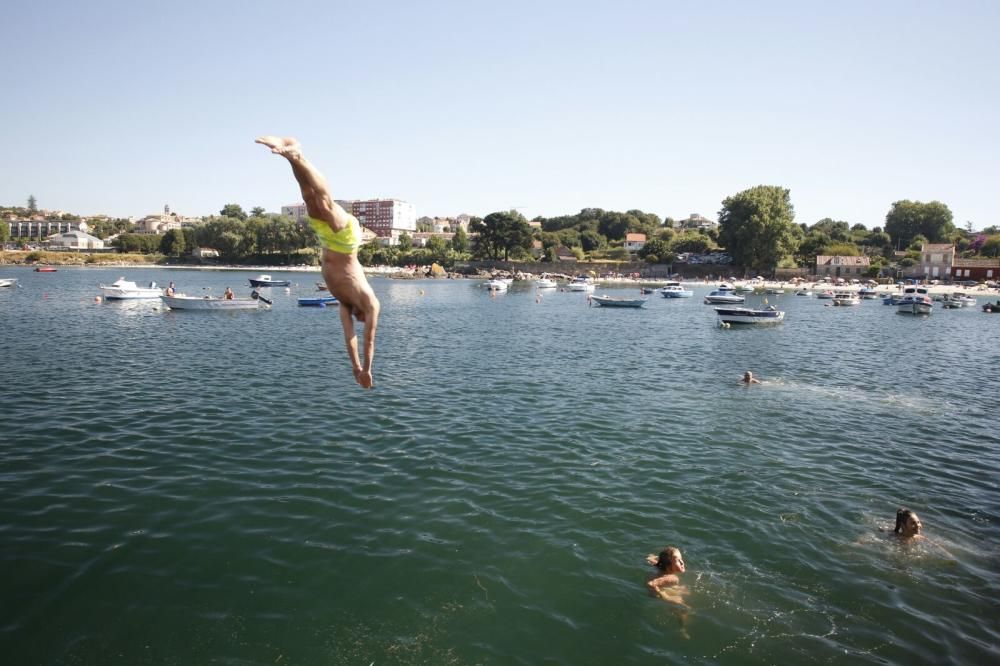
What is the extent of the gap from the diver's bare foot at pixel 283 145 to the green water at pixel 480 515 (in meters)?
8.14

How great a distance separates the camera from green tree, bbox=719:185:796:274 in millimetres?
125062

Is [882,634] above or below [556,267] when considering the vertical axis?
below

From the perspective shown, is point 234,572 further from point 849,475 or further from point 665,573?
point 849,475

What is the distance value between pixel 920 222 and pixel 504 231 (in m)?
115

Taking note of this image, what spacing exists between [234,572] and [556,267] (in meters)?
139

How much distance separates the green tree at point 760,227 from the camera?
125 m

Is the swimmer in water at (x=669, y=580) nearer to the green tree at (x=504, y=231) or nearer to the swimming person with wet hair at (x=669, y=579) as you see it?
the swimming person with wet hair at (x=669, y=579)

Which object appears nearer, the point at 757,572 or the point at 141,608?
the point at 141,608

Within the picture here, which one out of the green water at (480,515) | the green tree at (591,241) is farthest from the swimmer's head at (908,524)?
the green tree at (591,241)

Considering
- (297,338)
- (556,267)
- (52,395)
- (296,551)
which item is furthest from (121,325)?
(556,267)

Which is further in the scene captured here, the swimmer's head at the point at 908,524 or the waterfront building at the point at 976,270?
the waterfront building at the point at 976,270

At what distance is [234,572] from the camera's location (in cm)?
1162

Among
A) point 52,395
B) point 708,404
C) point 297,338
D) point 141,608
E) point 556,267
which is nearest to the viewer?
point 141,608

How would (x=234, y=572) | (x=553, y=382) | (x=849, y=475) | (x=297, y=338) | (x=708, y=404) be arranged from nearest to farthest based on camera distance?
(x=234, y=572), (x=849, y=475), (x=708, y=404), (x=553, y=382), (x=297, y=338)
